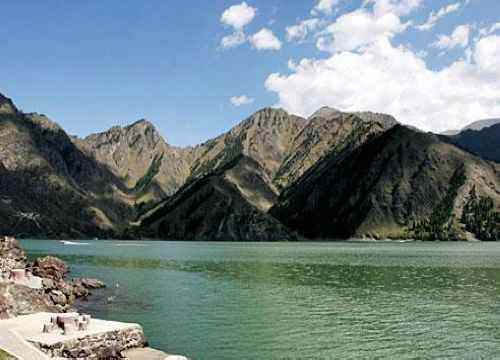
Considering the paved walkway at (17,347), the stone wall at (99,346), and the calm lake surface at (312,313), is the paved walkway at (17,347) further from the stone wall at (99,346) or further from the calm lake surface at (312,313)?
the calm lake surface at (312,313)

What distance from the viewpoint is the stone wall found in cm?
3444

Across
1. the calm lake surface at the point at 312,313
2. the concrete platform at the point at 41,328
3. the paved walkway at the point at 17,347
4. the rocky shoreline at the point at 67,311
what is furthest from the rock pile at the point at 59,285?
the paved walkway at the point at 17,347

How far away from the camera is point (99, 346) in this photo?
3638 centimetres

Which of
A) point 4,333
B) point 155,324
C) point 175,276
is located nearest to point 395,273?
point 175,276

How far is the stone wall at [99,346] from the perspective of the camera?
Result: 34438 millimetres

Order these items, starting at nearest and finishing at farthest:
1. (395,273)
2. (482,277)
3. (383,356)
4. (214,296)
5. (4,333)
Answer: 1. (4,333)
2. (383,356)
3. (214,296)
4. (482,277)
5. (395,273)

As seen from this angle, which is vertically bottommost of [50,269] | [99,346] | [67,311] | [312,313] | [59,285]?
[312,313]

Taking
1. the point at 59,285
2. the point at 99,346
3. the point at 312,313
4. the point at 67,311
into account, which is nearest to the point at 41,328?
the point at 99,346

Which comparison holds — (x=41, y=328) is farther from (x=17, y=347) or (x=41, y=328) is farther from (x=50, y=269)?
(x=50, y=269)

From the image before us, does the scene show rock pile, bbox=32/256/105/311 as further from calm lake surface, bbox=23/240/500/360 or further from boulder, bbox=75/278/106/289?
calm lake surface, bbox=23/240/500/360

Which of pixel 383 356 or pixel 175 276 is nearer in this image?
pixel 383 356

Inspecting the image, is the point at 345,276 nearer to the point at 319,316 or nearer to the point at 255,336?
→ the point at 319,316

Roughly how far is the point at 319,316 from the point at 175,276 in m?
53.0

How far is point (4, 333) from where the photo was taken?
1465 inches
